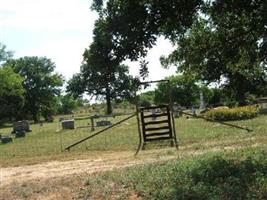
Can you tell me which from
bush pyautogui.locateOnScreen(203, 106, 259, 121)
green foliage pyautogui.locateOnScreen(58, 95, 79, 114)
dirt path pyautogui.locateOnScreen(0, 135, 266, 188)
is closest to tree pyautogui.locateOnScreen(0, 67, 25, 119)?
green foliage pyautogui.locateOnScreen(58, 95, 79, 114)

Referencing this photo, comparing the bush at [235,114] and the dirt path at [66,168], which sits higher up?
the bush at [235,114]

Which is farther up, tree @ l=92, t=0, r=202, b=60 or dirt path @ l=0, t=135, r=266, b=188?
tree @ l=92, t=0, r=202, b=60

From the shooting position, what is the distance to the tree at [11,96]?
236 ft

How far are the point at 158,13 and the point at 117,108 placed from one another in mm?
94533

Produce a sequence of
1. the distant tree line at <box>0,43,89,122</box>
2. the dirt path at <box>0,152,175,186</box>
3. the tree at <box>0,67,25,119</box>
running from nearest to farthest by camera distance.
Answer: the dirt path at <box>0,152,175,186</box>
the tree at <box>0,67,25,119</box>
the distant tree line at <box>0,43,89,122</box>

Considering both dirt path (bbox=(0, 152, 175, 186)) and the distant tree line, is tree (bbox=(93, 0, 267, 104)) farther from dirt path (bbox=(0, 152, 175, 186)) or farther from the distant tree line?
the distant tree line

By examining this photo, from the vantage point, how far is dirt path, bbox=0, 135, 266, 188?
599 inches

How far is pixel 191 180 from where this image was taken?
10.9m

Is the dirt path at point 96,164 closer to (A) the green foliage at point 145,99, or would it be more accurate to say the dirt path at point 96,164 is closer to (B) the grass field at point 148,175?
(B) the grass field at point 148,175

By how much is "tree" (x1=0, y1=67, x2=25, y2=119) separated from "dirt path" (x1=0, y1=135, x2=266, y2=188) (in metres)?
53.9

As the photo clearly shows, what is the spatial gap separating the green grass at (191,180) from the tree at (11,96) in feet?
194

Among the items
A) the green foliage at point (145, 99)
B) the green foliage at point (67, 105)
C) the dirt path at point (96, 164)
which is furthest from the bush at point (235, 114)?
the green foliage at point (67, 105)

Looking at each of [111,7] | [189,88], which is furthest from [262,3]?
[189,88]

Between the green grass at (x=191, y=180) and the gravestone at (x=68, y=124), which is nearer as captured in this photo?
the green grass at (x=191, y=180)
